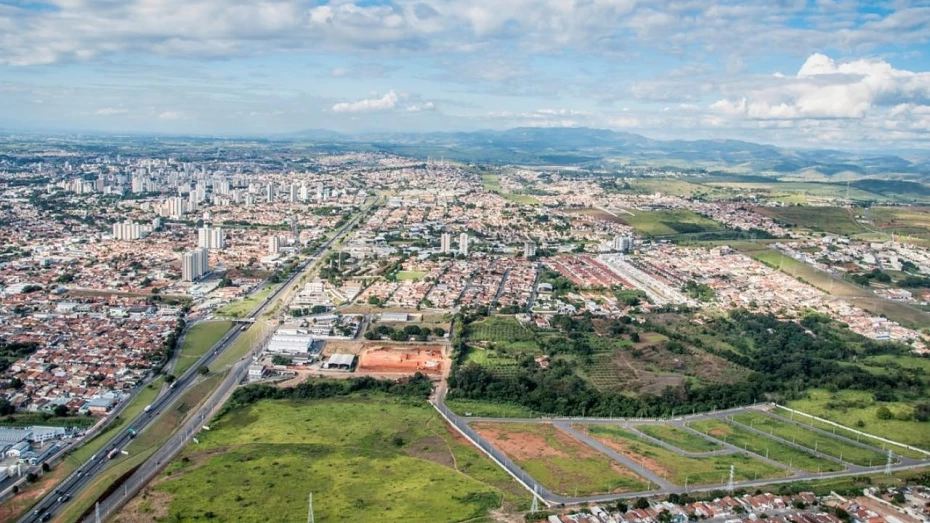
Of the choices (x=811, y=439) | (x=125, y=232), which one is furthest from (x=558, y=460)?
(x=125, y=232)

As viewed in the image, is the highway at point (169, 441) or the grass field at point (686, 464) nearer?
Answer: the highway at point (169, 441)

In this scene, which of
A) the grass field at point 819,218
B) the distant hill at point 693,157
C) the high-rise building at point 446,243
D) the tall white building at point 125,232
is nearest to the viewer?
the high-rise building at point 446,243

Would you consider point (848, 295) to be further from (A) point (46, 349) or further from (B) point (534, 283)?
(A) point (46, 349)

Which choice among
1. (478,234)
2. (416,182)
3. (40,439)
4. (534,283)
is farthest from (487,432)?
(416,182)

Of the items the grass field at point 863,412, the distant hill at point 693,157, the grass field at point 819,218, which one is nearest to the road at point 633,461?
Result: the grass field at point 863,412

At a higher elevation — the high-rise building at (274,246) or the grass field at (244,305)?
the high-rise building at (274,246)

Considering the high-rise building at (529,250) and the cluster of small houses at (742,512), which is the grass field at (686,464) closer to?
the cluster of small houses at (742,512)

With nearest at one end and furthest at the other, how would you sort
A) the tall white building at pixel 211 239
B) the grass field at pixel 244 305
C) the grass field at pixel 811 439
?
the grass field at pixel 811 439 → the grass field at pixel 244 305 → the tall white building at pixel 211 239
